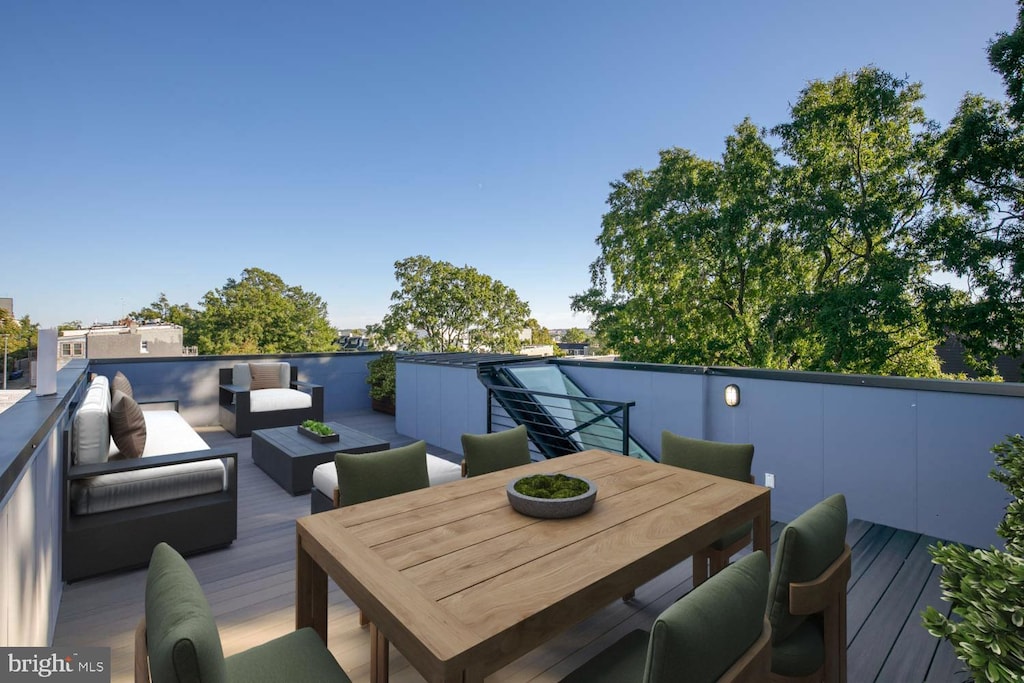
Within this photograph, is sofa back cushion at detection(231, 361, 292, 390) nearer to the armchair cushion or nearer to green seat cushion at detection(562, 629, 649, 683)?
the armchair cushion

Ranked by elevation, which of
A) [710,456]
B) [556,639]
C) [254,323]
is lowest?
[556,639]

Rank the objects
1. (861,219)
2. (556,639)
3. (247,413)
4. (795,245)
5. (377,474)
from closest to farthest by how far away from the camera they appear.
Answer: (556,639) < (377,474) < (247,413) < (861,219) < (795,245)

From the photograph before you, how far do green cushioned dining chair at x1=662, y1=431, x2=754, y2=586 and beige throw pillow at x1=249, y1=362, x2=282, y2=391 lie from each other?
649 centimetres

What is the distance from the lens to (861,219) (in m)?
9.34

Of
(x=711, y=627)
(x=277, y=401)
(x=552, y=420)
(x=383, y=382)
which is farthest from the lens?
(x=383, y=382)

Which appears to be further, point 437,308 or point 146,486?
point 437,308

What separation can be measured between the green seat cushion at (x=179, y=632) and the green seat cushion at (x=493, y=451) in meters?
1.69

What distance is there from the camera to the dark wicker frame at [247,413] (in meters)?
6.63

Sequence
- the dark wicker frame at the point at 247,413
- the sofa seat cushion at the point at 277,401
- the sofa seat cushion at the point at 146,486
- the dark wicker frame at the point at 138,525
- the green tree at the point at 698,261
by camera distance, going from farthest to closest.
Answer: the green tree at the point at 698,261
the sofa seat cushion at the point at 277,401
the dark wicker frame at the point at 247,413
the sofa seat cushion at the point at 146,486
the dark wicker frame at the point at 138,525

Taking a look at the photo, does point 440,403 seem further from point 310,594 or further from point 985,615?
point 985,615

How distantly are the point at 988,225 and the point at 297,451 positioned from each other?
11456mm

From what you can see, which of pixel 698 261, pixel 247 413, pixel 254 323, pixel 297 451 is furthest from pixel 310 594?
pixel 254 323

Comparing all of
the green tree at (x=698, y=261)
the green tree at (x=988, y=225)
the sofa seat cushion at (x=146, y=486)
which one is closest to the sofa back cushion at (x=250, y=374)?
the sofa seat cushion at (x=146, y=486)

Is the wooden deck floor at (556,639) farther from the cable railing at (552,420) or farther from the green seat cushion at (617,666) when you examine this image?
the cable railing at (552,420)
